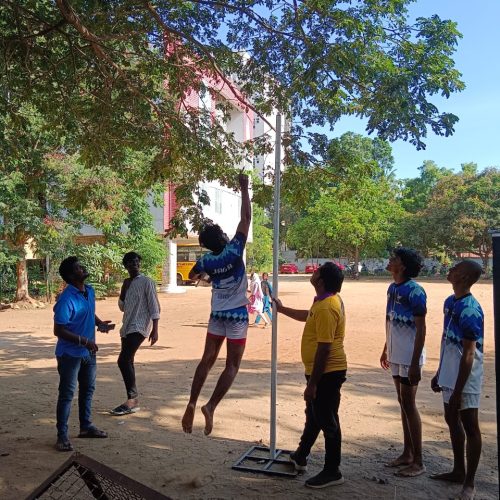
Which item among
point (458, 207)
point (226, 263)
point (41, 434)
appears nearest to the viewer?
point (226, 263)

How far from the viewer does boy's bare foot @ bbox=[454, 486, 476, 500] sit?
4.10m

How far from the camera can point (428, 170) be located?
6631 centimetres

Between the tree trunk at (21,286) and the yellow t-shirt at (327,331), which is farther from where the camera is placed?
the tree trunk at (21,286)

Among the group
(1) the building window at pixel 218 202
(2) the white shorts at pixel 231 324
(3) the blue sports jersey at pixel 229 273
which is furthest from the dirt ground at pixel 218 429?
(1) the building window at pixel 218 202

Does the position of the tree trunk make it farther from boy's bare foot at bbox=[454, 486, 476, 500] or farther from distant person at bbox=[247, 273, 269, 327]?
boy's bare foot at bbox=[454, 486, 476, 500]

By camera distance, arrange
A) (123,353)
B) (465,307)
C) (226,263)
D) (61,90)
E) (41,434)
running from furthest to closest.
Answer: (61,90) < (123,353) < (41,434) < (226,263) < (465,307)

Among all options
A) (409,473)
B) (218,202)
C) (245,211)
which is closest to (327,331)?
(245,211)

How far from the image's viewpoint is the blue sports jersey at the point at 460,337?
4.00m

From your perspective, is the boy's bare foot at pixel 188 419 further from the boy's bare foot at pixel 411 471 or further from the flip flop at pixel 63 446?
the boy's bare foot at pixel 411 471

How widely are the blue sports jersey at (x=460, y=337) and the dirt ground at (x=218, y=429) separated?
3.16 ft

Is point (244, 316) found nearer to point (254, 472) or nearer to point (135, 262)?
point (254, 472)

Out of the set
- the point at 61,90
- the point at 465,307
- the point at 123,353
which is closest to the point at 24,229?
the point at 61,90

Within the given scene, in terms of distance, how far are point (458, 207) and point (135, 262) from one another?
1709 inches

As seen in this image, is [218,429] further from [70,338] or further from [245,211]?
[245,211]
